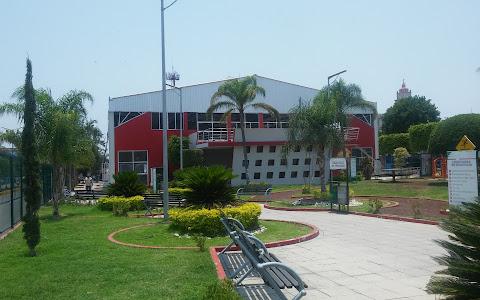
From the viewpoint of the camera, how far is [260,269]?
5.60m

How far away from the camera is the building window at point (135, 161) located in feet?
151

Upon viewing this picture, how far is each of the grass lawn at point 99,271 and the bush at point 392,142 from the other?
52549 millimetres

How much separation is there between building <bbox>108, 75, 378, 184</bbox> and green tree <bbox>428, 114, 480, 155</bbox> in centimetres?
1194

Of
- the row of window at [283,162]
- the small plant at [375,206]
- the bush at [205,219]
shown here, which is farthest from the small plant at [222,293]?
the row of window at [283,162]

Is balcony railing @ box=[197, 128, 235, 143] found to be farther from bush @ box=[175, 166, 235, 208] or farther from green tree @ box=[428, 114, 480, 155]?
bush @ box=[175, 166, 235, 208]

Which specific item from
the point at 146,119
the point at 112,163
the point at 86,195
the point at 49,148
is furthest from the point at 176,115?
the point at 49,148

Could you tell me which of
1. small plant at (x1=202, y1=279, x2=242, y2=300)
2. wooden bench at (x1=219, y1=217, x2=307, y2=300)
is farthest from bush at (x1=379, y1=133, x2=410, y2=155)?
small plant at (x1=202, y1=279, x2=242, y2=300)

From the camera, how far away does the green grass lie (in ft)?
40.0

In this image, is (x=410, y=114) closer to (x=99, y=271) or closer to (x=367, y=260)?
(x=367, y=260)

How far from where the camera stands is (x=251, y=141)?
4369cm

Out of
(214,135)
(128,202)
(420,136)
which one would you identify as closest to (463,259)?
(128,202)

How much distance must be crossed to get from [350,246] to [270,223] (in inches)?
169

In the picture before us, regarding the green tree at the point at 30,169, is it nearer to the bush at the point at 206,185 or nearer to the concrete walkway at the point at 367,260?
the bush at the point at 206,185

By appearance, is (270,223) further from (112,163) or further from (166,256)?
(112,163)
